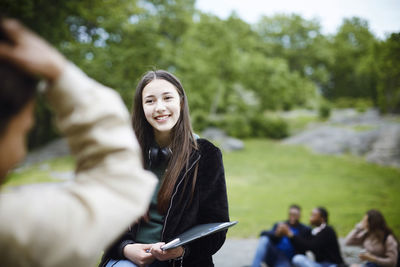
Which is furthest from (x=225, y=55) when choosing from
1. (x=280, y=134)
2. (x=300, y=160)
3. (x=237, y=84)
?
(x=300, y=160)

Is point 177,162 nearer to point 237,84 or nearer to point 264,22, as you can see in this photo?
point 237,84

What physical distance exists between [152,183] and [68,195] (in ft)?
0.75

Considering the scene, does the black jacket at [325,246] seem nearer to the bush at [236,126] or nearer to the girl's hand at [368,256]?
the girl's hand at [368,256]

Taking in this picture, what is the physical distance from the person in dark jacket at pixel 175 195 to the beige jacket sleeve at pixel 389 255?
3244mm

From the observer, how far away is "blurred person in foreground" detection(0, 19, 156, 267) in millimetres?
706

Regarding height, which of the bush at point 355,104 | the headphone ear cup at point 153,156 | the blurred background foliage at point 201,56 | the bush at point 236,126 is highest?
the blurred background foliage at point 201,56

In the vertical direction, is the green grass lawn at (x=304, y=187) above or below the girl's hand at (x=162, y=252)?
below

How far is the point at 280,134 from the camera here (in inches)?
838

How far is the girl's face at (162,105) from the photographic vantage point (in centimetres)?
189

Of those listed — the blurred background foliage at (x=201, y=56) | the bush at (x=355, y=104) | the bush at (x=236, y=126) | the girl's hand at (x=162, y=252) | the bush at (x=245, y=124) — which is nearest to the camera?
the girl's hand at (x=162, y=252)

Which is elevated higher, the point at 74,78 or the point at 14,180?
the point at 74,78

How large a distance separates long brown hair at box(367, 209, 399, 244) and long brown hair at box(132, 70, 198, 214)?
3.66 metres

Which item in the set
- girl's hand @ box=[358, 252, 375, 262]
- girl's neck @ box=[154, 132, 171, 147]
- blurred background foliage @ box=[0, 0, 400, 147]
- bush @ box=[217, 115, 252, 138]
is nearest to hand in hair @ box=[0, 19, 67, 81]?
girl's neck @ box=[154, 132, 171, 147]

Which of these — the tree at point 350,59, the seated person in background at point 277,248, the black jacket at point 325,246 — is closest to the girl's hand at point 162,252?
the seated person in background at point 277,248
